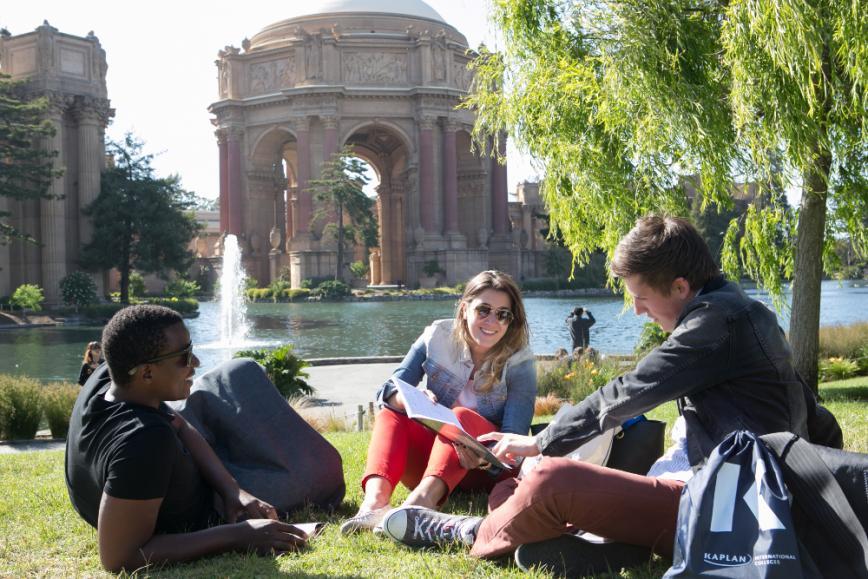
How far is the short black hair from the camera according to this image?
9.29 ft

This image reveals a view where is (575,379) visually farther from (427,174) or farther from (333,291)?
(427,174)

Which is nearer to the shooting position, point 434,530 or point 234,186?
point 434,530

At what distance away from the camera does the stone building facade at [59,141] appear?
36906 millimetres

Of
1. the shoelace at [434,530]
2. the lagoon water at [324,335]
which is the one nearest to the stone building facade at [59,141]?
the lagoon water at [324,335]

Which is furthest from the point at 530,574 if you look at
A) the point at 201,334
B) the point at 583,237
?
the point at 201,334

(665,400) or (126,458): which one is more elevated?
(665,400)

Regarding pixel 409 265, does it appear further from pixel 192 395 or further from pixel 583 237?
pixel 192 395

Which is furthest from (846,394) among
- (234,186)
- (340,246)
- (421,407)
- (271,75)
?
(234,186)

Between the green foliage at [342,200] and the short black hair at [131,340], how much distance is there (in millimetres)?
47194

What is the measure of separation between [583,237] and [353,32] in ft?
163

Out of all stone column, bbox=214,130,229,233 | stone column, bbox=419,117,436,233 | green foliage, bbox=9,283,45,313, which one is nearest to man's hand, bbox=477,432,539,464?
green foliage, bbox=9,283,45,313

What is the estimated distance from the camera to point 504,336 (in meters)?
A: 3.98

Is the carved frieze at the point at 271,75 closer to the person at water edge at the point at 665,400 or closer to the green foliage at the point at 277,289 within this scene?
the green foliage at the point at 277,289

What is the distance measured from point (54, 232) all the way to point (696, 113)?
35.1m
